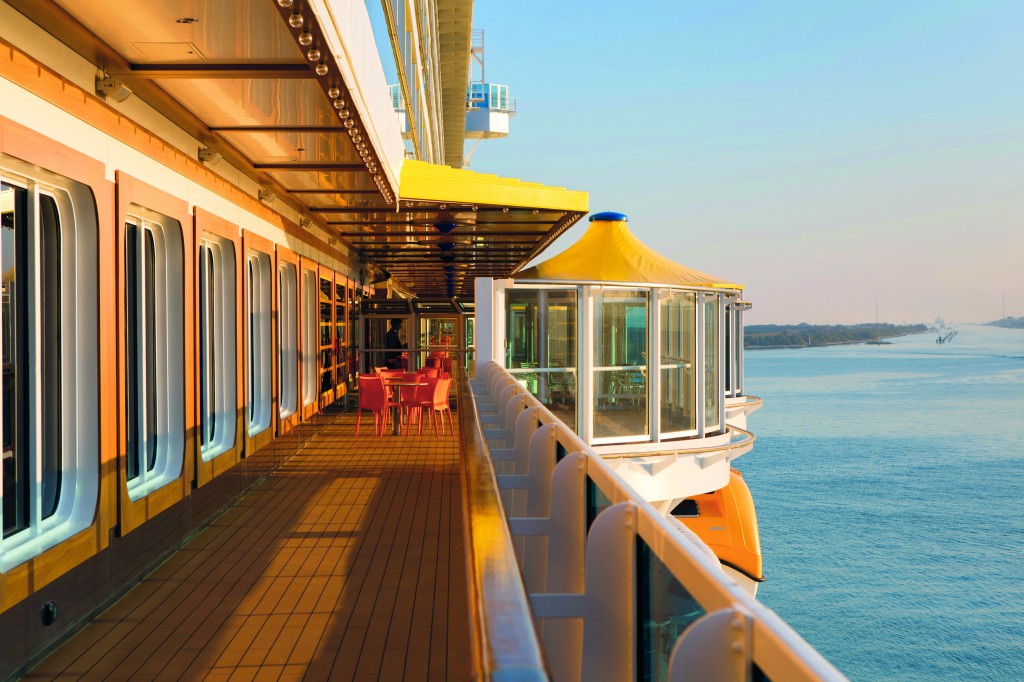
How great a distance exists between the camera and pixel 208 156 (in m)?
6.31

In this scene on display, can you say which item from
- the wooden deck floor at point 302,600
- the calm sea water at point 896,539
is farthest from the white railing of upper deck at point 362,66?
the calm sea water at point 896,539

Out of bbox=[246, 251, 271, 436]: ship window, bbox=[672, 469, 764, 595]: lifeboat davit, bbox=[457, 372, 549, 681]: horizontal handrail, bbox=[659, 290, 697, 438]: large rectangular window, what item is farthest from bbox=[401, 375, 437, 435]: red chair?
bbox=[457, 372, 549, 681]: horizontal handrail

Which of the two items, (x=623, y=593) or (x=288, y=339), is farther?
(x=288, y=339)

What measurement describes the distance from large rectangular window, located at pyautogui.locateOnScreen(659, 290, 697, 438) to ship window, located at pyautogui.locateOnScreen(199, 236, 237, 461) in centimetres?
510

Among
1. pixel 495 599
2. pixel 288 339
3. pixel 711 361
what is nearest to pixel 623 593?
pixel 495 599

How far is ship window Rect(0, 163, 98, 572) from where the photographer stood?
389 centimetres

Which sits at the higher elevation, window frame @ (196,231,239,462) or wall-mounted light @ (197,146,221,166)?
wall-mounted light @ (197,146,221,166)

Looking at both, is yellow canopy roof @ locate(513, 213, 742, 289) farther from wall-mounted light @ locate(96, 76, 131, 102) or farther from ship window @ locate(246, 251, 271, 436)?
wall-mounted light @ locate(96, 76, 131, 102)

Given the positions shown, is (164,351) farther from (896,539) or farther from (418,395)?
(896,539)

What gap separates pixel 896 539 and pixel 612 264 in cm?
3531

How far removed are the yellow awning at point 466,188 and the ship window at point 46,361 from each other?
4.64 meters

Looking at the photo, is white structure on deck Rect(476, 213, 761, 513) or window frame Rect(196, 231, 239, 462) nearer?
window frame Rect(196, 231, 239, 462)

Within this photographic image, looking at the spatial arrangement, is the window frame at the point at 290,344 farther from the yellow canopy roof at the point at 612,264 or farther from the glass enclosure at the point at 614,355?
the yellow canopy roof at the point at 612,264

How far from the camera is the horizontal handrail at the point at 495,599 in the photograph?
105 centimetres
